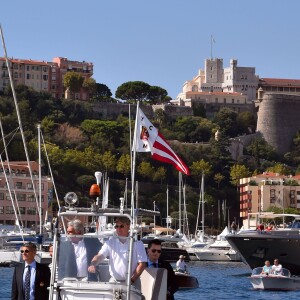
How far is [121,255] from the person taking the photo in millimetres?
13562

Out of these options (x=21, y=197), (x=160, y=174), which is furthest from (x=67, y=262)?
(x=160, y=174)

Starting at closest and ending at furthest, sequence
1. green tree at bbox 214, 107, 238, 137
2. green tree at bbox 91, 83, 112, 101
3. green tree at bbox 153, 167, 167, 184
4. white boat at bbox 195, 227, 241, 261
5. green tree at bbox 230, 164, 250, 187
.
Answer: white boat at bbox 195, 227, 241, 261
green tree at bbox 153, 167, 167, 184
green tree at bbox 230, 164, 250, 187
green tree at bbox 214, 107, 238, 137
green tree at bbox 91, 83, 112, 101

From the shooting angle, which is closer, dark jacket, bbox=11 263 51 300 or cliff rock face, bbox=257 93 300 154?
dark jacket, bbox=11 263 51 300

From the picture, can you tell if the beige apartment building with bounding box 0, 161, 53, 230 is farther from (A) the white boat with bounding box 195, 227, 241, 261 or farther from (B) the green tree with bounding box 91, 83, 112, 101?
(B) the green tree with bounding box 91, 83, 112, 101

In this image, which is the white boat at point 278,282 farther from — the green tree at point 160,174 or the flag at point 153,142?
the green tree at point 160,174

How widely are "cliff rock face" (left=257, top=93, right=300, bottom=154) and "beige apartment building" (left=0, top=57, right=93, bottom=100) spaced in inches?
997

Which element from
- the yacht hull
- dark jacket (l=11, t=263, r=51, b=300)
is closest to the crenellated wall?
the yacht hull

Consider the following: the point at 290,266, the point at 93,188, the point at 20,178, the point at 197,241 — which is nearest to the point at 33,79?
the point at 20,178

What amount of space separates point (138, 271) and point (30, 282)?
1266 millimetres

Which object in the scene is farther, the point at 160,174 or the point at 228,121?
the point at 228,121

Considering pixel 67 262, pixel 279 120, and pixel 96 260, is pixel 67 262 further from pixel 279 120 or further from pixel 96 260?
pixel 279 120

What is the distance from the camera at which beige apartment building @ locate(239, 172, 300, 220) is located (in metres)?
137

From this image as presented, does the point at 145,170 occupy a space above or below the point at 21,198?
above

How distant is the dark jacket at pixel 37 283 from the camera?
13758 mm
